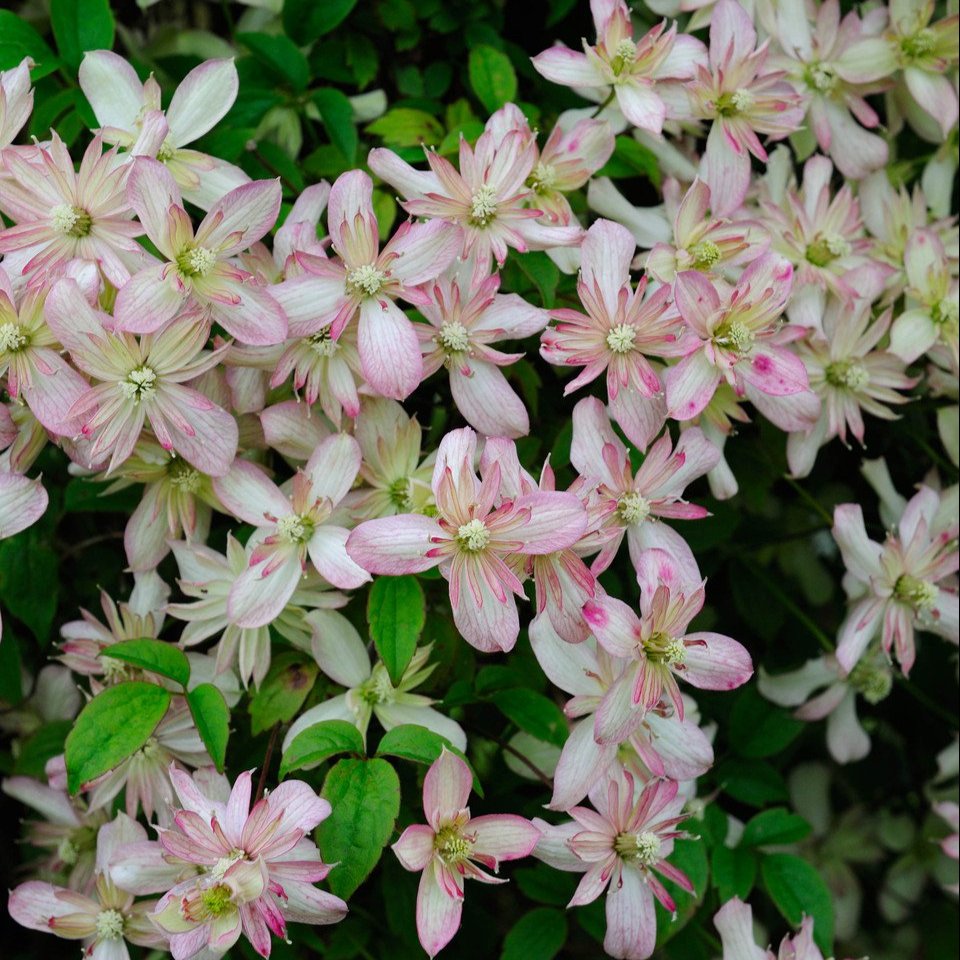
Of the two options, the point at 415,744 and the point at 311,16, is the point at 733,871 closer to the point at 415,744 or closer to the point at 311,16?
the point at 415,744

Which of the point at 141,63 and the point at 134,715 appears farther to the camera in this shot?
the point at 141,63

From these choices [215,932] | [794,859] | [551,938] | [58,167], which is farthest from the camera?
[794,859]

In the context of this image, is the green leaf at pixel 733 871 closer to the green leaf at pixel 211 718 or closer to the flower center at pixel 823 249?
the green leaf at pixel 211 718

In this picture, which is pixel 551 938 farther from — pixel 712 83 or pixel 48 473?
pixel 712 83

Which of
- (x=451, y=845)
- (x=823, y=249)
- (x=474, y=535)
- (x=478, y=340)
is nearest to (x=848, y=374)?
(x=823, y=249)

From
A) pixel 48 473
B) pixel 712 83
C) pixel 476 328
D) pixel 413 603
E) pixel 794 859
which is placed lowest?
pixel 794 859

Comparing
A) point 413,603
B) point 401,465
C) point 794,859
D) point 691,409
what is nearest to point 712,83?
point 691,409

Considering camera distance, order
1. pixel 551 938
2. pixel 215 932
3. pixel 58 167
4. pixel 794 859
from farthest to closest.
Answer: pixel 794 859 < pixel 551 938 < pixel 58 167 < pixel 215 932
